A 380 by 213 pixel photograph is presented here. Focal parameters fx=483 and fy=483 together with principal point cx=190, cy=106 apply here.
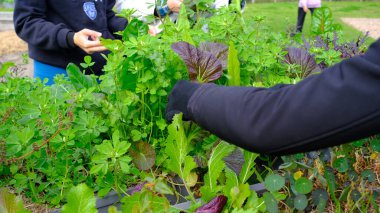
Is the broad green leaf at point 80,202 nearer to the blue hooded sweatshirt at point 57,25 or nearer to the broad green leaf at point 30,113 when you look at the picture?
the broad green leaf at point 30,113

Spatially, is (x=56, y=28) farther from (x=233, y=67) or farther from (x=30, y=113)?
(x=233, y=67)

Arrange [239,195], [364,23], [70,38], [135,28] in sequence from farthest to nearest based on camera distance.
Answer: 1. [364,23]
2. [70,38]
3. [135,28]
4. [239,195]

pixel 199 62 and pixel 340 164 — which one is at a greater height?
pixel 199 62

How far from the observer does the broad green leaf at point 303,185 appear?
1.21 m

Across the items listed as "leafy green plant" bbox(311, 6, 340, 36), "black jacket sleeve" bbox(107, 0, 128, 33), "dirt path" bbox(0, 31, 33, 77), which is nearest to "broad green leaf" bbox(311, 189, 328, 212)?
"leafy green plant" bbox(311, 6, 340, 36)

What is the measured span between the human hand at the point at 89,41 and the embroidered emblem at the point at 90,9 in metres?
0.33

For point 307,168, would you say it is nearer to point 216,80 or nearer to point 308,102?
point 216,80

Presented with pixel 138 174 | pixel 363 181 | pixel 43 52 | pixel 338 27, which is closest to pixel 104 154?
pixel 138 174

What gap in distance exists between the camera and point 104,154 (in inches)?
46.0

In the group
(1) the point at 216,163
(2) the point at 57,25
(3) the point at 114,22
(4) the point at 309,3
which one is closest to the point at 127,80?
(1) the point at 216,163

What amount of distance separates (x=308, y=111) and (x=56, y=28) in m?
1.63

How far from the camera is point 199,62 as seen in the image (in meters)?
1.35

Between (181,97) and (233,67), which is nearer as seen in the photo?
(181,97)

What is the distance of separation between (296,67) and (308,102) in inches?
32.3
